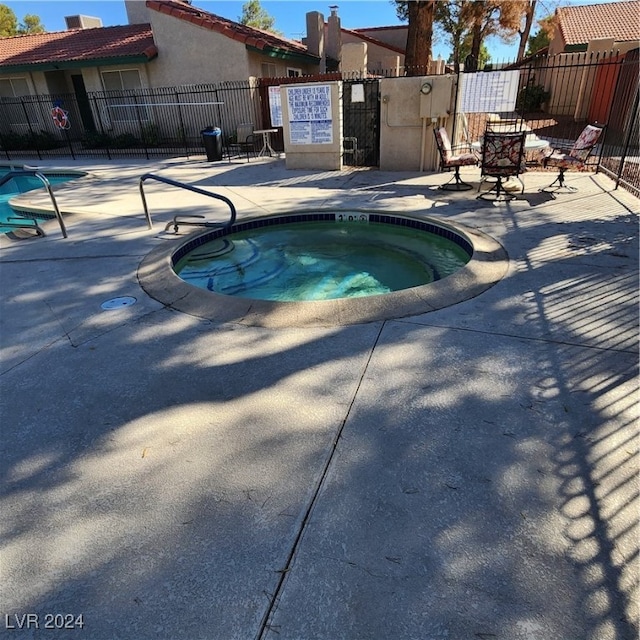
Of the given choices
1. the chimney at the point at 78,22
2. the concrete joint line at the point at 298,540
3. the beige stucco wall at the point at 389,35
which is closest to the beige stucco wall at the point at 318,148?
the concrete joint line at the point at 298,540

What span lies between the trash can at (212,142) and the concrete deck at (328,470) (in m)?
10.2

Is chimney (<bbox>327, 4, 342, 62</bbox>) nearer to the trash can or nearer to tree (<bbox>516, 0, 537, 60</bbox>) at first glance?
tree (<bbox>516, 0, 537, 60</bbox>)

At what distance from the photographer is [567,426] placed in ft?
8.13

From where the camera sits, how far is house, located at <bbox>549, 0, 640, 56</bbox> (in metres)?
21.6

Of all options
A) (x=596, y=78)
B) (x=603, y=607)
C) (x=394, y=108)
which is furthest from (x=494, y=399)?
(x=596, y=78)

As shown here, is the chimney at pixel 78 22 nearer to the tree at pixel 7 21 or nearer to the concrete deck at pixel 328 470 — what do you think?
the tree at pixel 7 21

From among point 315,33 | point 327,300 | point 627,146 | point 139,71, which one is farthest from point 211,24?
point 327,300

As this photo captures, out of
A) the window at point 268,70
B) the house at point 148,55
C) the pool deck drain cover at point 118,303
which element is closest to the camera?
the pool deck drain cover at point 118,303

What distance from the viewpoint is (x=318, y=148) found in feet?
36.1

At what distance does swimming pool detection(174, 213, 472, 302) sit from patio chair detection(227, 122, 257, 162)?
766cm

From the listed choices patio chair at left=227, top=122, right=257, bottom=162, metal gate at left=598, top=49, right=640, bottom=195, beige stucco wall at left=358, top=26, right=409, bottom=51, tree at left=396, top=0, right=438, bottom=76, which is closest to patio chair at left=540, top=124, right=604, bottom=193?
metal gate at left=598, top=49, right=640, bottom=195

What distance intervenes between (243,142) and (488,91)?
326 inches

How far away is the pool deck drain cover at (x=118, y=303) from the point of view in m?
4.21

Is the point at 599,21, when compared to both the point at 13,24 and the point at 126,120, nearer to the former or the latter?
the point at 126,120
